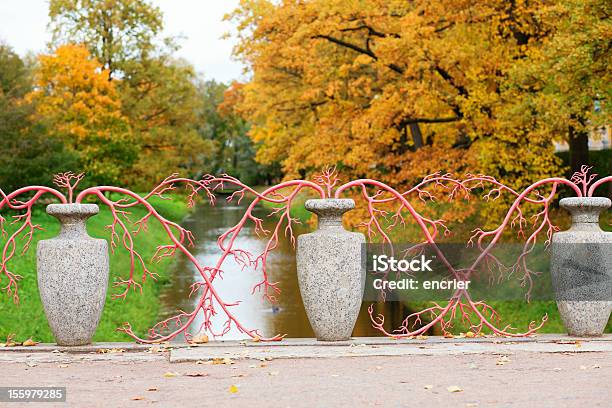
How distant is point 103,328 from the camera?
18906mm

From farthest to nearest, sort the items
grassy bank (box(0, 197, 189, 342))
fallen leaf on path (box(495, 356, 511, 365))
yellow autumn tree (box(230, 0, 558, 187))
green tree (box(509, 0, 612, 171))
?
yellow autumn tree (box(230, 0, 558, 187)) → grassy bank (box(0, 197, 189, 342)) → green tree (box(509, 0, 612, 171)) → fallen leaf on path (box(495, 356, 511, 365))

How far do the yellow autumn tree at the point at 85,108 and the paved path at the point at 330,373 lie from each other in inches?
1157

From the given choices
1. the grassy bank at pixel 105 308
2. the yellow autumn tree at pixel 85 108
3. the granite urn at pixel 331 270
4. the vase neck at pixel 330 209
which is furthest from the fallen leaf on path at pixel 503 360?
the yellow autumn tree at pixel 85 108

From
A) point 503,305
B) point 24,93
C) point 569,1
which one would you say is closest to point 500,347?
point 569,1

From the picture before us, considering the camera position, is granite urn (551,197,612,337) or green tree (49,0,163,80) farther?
green tree (49,0,163,80)

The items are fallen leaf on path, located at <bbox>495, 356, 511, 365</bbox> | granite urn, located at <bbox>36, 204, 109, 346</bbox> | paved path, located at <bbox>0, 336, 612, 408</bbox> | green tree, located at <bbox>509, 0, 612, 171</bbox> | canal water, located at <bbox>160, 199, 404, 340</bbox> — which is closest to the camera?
paved path, located at <bbox>0, 336, 612, 408</bbox>

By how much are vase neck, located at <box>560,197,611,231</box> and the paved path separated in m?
1.08

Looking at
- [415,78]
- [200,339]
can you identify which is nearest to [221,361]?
[200,339]

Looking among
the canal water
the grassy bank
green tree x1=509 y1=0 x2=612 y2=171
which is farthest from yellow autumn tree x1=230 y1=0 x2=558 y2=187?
the grassy bank

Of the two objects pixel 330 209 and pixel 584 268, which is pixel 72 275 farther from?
pixel 584 268

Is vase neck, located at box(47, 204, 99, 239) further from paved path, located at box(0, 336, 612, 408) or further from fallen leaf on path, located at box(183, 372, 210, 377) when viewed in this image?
fallen leaf on path, located at box(183, 372, 210, 377)

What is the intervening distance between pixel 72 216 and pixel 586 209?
470cm

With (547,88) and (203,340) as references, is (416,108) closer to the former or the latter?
(547,88)

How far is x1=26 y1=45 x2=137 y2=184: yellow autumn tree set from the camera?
121 ft
